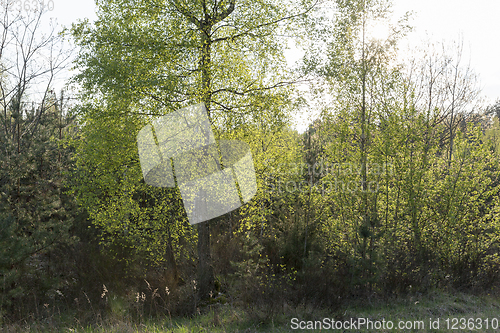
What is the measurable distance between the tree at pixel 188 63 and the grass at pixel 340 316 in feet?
8.17

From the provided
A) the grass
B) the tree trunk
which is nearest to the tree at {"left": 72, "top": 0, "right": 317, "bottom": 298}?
the tree trunk

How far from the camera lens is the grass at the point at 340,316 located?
5484 millimetres

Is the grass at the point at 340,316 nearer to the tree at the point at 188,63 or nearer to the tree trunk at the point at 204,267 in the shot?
the tree trunk at the point at 204,267

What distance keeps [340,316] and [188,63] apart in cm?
643

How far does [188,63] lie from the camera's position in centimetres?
841

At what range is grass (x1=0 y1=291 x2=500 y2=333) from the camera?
5484mm

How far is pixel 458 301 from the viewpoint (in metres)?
7.23

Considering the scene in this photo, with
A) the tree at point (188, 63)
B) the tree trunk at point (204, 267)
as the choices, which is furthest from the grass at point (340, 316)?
the tree at point (188, 63)

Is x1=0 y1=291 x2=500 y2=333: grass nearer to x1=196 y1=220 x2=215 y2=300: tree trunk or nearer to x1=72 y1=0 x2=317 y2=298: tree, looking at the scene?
x1=196 y1=220 x2=215 y2=300: tree trunk

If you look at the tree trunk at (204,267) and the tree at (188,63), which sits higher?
the tree at (188,63)

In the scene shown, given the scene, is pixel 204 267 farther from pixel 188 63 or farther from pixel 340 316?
pixel 188 63

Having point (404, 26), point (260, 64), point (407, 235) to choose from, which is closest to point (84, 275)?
point (260, 64)

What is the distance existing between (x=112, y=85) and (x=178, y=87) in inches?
60.7

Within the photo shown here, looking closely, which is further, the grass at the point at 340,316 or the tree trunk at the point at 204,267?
the tree trunk at the point at 204,267
